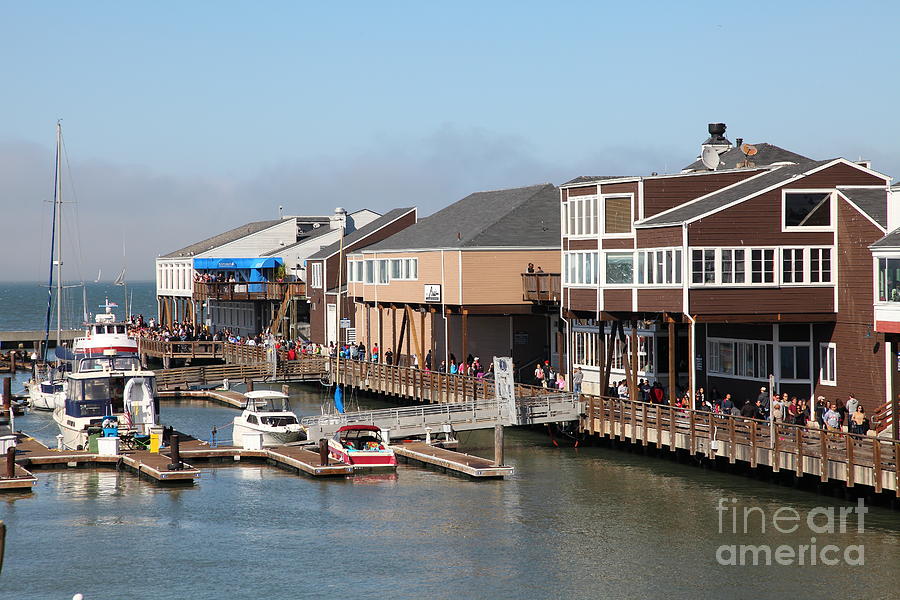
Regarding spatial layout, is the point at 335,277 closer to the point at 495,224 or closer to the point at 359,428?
the point at 495,224

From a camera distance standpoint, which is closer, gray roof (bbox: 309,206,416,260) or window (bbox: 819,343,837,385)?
window (bbox: 819,343,837,385)

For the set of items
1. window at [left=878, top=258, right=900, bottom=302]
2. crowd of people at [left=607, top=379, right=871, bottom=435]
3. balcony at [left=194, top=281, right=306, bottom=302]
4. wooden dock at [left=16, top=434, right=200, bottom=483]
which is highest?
balcony at [left=194, top=281, right=306, bottom=302]

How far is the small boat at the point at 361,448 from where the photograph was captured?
44156 mm

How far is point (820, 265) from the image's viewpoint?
4378 cm

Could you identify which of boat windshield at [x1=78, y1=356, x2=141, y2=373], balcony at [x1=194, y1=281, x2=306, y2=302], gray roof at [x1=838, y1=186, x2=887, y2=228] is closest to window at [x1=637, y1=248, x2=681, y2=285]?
gray roof at [x1=838, y1=186, x2=887, y2=228]

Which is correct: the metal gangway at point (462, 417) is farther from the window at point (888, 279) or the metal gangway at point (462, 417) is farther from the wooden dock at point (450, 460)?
the window at point (888, 279)

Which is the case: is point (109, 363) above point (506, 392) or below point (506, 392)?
above

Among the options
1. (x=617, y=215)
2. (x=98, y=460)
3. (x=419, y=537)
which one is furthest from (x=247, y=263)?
(x=419, y=537)

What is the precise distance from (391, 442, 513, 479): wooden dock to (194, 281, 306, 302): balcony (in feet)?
147

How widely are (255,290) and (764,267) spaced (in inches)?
2169

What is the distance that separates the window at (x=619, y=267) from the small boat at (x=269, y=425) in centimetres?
1249

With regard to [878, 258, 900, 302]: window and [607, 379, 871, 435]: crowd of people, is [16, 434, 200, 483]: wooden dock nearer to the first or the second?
[607, 379, 871, 435]: crowd of people

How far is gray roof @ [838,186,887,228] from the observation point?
41.8 m

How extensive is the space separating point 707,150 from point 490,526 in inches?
916
